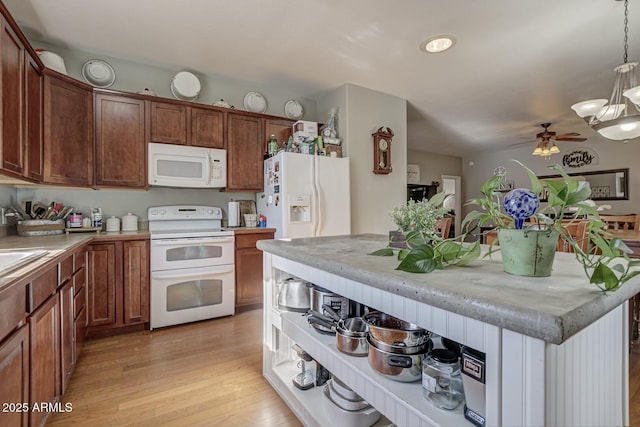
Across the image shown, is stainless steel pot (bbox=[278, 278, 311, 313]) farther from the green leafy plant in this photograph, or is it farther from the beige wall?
the beige wall

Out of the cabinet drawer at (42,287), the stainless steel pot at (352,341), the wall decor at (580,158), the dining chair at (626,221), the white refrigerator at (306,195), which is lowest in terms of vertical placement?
the stainless steel pot at (352,341)

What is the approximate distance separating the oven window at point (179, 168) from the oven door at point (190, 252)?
2.23ft

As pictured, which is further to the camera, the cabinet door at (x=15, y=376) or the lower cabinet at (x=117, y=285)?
the lower cabinet at (x=117, y=285)

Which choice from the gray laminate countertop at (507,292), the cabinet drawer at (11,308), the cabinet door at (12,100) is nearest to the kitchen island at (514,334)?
the gray laminate countertop at (507,292)

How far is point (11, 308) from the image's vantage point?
106 cm

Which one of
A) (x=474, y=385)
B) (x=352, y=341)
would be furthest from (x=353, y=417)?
(x=474, y=385)

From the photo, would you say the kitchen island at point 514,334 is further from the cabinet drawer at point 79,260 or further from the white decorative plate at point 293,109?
the white decorative plate at point 293,109

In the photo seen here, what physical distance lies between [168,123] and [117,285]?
1564mm

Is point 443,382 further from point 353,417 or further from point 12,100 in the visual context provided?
point 12,100

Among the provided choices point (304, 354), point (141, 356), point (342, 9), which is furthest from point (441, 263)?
point (141, 356)

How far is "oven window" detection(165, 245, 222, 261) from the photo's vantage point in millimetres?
2764

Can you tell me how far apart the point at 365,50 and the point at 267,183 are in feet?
5.39

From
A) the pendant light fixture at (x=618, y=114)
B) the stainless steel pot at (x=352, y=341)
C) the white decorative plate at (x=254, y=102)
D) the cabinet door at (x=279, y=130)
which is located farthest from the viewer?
the white decorative plate at (x=254, y=102)

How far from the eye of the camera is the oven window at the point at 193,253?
276cm
